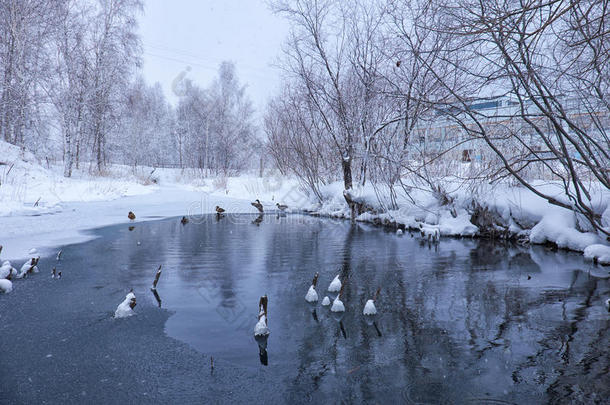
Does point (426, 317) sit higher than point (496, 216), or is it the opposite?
point (496, 216)

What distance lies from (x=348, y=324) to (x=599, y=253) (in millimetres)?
5174

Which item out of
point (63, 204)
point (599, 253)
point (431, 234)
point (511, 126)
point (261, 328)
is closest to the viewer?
point (261, 328)

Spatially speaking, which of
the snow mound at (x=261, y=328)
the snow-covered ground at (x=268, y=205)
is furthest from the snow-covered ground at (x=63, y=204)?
the snow mound at (x=261, y=328)

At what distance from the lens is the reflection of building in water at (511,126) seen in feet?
17.3

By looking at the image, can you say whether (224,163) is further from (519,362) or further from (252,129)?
(519,362)

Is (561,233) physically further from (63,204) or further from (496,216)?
(63,204)

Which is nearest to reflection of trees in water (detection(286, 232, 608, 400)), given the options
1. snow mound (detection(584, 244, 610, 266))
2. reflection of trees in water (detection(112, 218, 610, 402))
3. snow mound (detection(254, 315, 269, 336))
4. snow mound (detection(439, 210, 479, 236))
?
reflection of trees in water (detection(112, 218, 610, 402))

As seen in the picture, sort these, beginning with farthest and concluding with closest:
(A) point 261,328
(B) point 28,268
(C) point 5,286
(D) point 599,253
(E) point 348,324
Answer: (D) point 599,253
(B) point 28,268
(C) point 5,286
(E) point 348,324
(A) point 261,328

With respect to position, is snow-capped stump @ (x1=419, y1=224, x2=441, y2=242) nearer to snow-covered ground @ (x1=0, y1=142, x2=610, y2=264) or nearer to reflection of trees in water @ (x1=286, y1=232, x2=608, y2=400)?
snow-covered ground @ (x1=0, y1=142, x2=610, y2=264)

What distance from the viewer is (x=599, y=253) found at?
20.3 ft

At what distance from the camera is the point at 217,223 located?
37.1 ft

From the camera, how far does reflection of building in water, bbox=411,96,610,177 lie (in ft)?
17.3

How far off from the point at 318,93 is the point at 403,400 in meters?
12.0

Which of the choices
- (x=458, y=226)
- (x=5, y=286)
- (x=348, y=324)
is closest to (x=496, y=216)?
(x=458, y=226)
